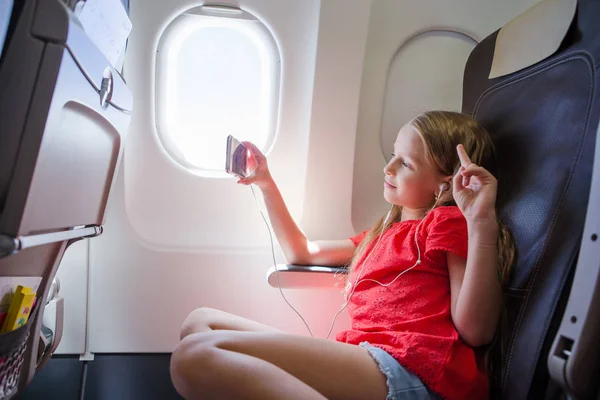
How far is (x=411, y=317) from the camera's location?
102cm

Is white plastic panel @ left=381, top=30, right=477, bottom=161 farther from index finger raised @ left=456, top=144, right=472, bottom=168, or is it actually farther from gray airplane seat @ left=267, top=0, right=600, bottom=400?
index finger raised @ left=456, top=144, right=472, bottom=168

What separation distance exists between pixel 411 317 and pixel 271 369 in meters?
0.37

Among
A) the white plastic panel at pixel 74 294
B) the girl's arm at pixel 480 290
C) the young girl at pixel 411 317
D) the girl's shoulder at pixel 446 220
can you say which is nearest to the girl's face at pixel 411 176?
the young girl at pixel 411 317

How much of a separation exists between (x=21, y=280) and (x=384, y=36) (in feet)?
4.17

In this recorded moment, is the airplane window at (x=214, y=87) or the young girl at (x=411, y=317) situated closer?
the young girl at (x=411, y=317)

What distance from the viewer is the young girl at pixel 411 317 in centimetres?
84

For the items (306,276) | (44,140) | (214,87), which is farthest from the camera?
(214,87)

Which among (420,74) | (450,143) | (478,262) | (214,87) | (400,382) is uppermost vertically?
(420,74)

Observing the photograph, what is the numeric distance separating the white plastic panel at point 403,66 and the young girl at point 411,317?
0.35 metres

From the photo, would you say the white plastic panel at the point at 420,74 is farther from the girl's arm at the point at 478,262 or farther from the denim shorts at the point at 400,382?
the denim shorts at the point at 400,382

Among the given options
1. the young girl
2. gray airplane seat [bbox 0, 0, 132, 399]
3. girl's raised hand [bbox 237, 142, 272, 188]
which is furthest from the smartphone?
the young girl

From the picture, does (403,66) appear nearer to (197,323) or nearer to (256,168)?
(256,168)

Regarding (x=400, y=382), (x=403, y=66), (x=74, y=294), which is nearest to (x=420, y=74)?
(x=403, y=66)

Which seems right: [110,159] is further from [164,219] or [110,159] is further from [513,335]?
[513,335]
